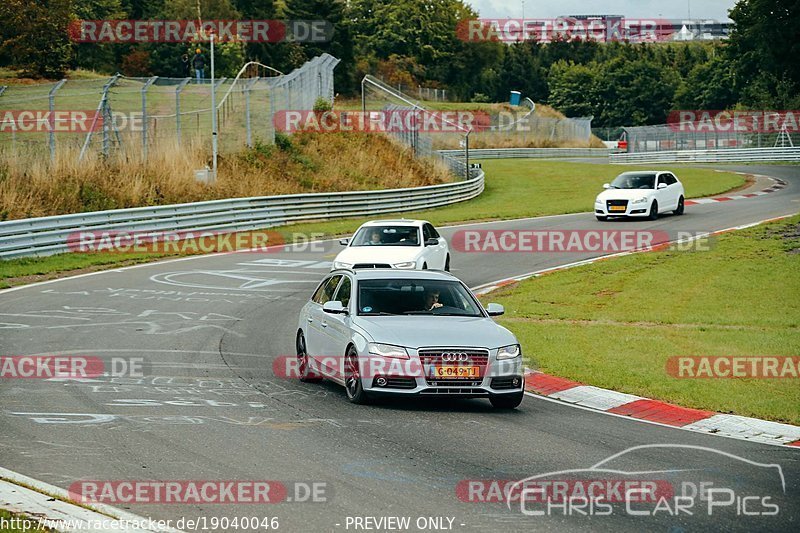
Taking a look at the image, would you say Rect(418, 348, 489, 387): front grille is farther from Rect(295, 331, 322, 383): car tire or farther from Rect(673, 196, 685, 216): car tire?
Rect(673, 196, 685, 216): car tire

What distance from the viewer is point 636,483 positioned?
8242mm

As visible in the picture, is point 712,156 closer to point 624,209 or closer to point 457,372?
point 624,209

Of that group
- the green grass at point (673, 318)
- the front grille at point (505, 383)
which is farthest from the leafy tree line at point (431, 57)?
the front grille at point (505, 383)

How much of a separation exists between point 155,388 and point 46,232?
15531mm

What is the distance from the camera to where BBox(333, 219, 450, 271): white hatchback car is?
21.2 metres

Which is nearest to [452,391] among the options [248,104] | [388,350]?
[388,350]

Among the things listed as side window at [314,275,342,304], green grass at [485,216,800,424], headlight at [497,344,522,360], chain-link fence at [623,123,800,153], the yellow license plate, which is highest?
chain-link fence at [623,123,800,153]

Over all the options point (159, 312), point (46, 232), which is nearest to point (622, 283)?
point (159, 312)

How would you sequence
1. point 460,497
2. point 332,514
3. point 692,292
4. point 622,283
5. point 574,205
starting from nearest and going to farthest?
point 332,514, point 460,497, point 692,292, point 622,283, point 574,205

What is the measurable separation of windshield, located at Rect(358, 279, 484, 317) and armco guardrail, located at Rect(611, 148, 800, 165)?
59.5 m

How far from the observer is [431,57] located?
5049 inches

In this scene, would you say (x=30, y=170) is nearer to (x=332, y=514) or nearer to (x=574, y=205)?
(x=574, y=205)

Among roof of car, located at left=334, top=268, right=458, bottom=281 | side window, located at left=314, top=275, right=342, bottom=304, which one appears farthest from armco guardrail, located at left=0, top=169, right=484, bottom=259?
roof of car, located at left=334, top=268, right=458, bottom=281

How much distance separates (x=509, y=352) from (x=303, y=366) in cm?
306
